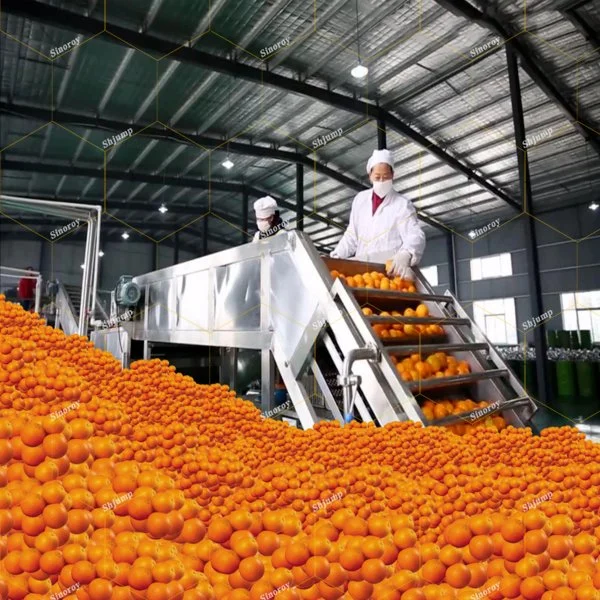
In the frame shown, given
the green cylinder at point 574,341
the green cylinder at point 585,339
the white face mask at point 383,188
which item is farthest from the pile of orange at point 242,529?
the green cylinder at point 574,341

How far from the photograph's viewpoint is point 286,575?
63 centimetres

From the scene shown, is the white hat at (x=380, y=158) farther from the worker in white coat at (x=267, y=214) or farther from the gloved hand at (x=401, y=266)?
the worker in white coat at (x=267, y=214)

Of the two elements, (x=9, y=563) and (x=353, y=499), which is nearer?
(x=9, y=563)

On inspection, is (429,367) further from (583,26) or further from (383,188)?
(583,26)

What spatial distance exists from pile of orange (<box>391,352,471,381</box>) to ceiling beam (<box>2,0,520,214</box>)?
600cm

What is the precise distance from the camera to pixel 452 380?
256 cm

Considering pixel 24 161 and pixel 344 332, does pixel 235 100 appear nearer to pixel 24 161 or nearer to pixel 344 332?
pixel 24 161

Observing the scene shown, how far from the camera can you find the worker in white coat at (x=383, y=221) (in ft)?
11.6

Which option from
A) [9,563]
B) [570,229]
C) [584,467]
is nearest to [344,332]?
[584,467]

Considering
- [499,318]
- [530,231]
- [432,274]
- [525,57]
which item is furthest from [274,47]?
[499,318]

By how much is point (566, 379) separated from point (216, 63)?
780 centimetres

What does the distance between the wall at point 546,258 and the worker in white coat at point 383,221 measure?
477 inches

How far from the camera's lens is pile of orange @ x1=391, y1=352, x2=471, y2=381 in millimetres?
2564

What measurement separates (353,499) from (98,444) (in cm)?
52
